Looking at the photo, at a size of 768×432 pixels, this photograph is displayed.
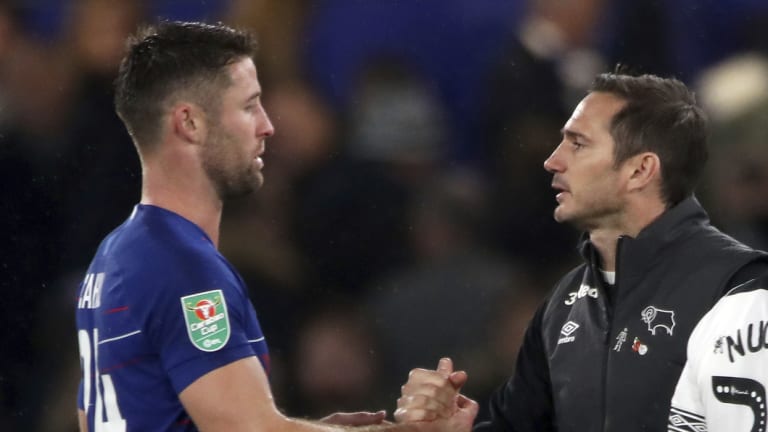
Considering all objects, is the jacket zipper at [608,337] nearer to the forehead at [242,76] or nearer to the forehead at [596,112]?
the forehead at [596,112]

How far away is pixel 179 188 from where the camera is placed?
263 centimetres

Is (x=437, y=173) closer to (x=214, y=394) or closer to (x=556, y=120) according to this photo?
(x=556, y=120)

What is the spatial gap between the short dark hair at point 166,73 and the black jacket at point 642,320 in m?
0.96

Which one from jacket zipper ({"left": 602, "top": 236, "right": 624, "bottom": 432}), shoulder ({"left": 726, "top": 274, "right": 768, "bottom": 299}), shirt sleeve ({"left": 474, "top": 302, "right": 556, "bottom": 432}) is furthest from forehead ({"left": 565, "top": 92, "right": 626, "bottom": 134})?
shoulder ({"left": 726, "top": 274, "right": 768, "bottom": 299})

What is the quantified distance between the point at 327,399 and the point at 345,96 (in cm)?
107

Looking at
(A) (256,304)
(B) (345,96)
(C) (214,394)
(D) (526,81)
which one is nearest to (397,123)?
(B) (345,96)

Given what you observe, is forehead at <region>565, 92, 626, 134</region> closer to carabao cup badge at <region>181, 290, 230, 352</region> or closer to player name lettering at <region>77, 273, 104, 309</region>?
carabao cup badge at <region>181, 290, 230, 352</region>

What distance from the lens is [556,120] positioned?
4.13m

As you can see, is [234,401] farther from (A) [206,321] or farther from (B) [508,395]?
(B) [508,395]

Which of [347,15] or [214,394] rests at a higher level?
[347,15]

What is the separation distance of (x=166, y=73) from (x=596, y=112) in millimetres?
1038

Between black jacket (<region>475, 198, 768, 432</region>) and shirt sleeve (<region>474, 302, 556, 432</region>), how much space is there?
0.12 m

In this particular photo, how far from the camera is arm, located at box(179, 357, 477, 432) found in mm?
2396

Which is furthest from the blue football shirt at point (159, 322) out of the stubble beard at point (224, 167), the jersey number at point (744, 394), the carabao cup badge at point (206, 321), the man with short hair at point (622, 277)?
the jersey number at point (744, 394)
